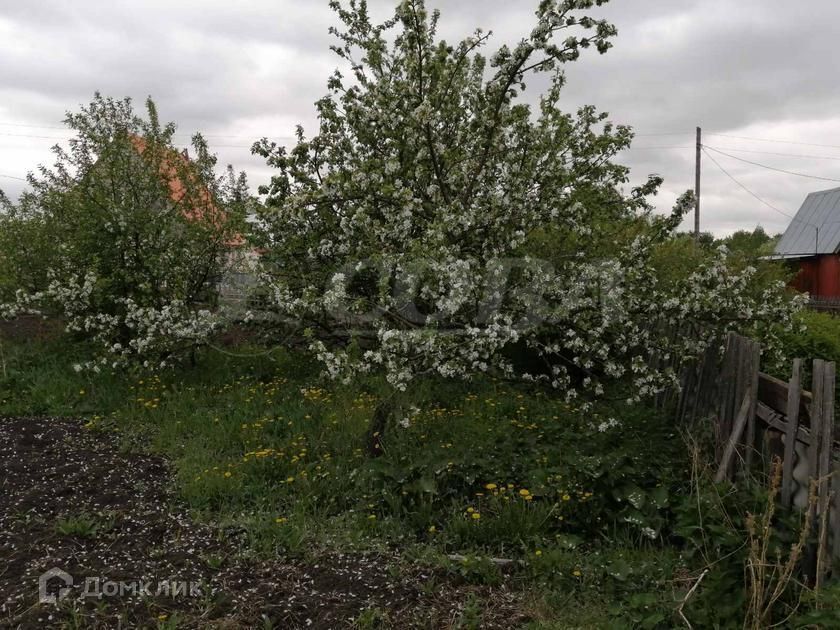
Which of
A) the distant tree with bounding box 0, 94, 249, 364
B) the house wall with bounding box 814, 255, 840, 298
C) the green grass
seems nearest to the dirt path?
the green grass

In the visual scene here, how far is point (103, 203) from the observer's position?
8.03 m

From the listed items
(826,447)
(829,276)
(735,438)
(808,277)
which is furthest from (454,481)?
(808,277)

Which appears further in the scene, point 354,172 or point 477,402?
point 477,402

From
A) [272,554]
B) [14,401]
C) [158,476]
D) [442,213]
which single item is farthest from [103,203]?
[272,554]

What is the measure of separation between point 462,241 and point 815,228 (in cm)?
2902

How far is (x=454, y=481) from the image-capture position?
4750mm

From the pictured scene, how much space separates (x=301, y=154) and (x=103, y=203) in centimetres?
314

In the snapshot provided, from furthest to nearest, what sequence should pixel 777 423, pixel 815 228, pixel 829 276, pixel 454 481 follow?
1. pixel 815 228
2. pixel 829 276
3. pixel 454 481
4. pixel 777 423

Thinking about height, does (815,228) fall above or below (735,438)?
above

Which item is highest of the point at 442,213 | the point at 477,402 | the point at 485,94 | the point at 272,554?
the point at 485,94

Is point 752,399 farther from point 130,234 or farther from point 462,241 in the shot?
point 130,234

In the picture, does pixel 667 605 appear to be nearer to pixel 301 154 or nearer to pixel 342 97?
pixel 301 154

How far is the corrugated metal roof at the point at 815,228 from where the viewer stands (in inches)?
1063

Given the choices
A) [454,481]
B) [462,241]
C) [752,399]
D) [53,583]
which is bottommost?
[53,583]
